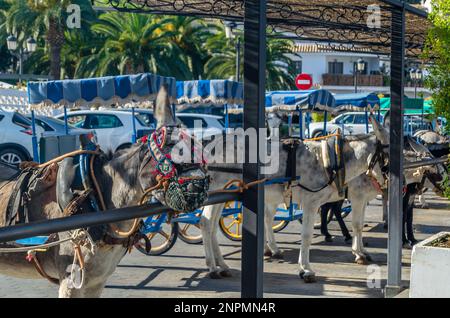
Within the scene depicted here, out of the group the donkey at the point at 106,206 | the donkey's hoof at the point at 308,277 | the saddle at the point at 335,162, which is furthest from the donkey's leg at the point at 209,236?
the donkey at the point at 106,206

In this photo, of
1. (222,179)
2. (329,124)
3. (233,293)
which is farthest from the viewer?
(329,124)

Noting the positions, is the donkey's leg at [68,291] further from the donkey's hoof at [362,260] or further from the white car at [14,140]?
the white car at [14,140]

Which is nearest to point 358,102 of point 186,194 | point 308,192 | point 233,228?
point 233,228

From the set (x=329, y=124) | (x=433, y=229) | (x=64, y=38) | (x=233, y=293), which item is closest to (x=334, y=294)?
(x=233, y=293)

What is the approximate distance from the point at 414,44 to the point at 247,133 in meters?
7.11

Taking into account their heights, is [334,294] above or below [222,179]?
below

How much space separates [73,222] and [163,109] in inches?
50.9

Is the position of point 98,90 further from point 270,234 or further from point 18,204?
point 18,204

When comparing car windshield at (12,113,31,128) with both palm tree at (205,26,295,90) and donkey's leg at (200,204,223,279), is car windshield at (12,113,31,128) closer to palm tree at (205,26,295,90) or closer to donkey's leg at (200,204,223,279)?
donkey's leg at (200,204,223,279)

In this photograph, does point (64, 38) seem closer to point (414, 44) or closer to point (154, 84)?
point (154, 84)

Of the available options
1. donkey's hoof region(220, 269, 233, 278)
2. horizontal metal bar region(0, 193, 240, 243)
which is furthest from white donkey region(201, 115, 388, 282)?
horizontal metal bar region(0, 193, 240, 243)

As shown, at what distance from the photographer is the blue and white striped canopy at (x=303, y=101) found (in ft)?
51.2

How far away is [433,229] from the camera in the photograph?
13.4 metres

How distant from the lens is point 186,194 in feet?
14.2
